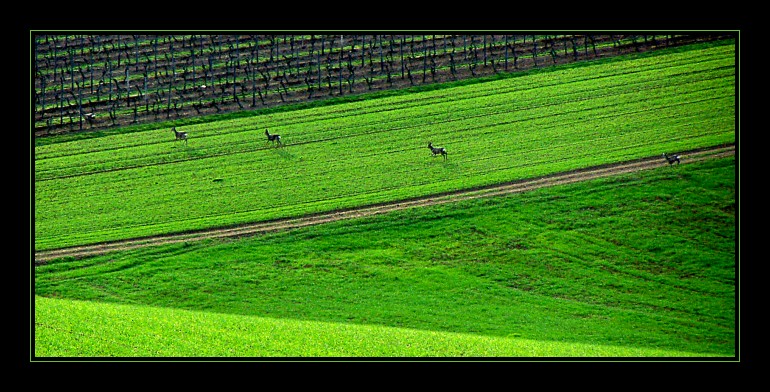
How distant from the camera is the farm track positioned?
176 ft

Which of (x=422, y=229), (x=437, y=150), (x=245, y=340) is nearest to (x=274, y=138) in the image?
(x=437, y=150)

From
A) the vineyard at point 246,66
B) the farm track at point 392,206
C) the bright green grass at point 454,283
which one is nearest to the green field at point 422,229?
the bright green grass at point 454,283

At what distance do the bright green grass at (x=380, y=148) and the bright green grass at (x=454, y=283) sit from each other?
3.37m

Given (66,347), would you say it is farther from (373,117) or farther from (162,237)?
(373,117)

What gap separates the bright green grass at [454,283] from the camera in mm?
42375

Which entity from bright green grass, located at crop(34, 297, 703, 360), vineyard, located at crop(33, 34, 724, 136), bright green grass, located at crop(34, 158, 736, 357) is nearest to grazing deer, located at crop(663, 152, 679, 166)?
bright green grass, located at crop(34, 158, 736, 357)

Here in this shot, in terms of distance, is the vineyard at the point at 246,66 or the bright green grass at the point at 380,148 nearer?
the bright green grass at the point at 380,148

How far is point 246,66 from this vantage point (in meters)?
75.3

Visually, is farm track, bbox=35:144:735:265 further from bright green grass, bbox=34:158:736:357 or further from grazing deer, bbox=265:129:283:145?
grazing deer, bbox=265:129:283:145

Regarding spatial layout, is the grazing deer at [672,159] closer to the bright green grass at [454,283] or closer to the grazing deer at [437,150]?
the bright green grass at [454,283]

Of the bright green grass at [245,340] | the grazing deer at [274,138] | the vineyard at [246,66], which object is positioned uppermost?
the vineyard at [246,66]

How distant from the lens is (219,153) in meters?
64.1

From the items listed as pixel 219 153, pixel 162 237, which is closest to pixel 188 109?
pixel 219 153

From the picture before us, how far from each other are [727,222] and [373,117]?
89.1ft
